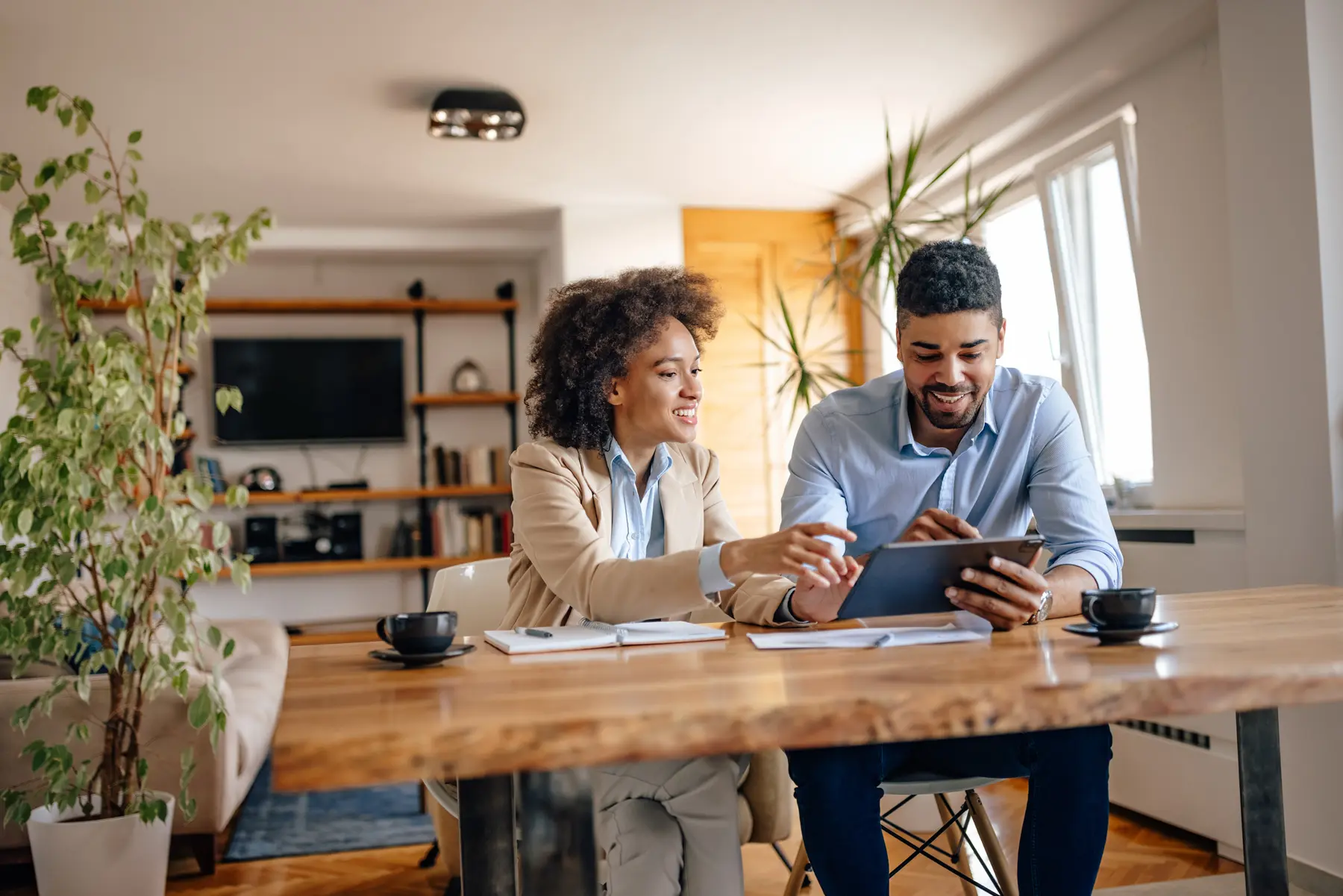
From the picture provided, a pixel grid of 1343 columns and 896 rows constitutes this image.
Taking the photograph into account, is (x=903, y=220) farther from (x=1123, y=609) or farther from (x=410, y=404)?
(x=1123, y=609)

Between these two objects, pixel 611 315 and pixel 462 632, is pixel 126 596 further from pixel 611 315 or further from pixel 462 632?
pixel 611 315

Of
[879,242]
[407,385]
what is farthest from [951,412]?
[407,385]

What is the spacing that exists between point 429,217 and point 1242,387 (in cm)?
407

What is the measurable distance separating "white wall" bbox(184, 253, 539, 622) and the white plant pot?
3623 millimetres

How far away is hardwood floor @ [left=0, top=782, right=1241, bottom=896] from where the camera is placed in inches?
109

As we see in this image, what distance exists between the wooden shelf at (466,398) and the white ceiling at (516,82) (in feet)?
4.18

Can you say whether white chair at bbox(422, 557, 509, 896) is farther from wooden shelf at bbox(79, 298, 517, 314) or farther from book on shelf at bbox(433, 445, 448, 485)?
wooden shelf at bbox(79, 298, 517, 314)

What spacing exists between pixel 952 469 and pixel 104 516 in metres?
1.96

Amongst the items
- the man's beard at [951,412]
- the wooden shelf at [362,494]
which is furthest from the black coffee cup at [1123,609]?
the wooden shelf at [362,494]

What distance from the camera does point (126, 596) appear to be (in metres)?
2.53

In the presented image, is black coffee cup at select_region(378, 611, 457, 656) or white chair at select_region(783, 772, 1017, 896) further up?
black coffee cup at select_region(378, 611, 457, 656)

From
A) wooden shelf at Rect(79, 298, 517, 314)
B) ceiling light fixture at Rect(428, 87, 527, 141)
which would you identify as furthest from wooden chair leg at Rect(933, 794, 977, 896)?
wooden shelf at Rect(79, 298, 517, 314)

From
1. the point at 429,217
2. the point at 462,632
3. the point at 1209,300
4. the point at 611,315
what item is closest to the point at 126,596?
the point at 462,632

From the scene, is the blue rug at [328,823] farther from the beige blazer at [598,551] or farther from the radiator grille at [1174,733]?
the radiator grille at [1174,733]
